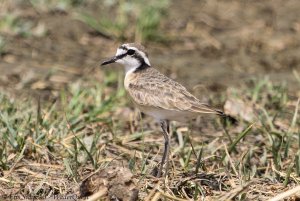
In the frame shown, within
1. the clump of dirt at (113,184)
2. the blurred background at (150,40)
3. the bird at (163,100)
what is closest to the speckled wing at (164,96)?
the bird at (163,100)

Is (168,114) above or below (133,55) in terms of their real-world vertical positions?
below

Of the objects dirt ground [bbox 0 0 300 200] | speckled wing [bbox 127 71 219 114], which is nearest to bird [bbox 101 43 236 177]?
speckled wing [bbox 127 71 219 114]

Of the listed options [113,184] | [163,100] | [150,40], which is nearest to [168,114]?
[163,100]

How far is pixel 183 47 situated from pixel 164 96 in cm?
480

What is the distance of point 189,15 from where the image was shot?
1214 cm

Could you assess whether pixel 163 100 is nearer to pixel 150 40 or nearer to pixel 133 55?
pixel 133 55

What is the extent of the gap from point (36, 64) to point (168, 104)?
3.77 meters

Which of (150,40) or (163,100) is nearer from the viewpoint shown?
(163,100)

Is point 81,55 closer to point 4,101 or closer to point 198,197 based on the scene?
point 4,101

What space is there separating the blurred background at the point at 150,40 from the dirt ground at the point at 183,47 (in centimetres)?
1

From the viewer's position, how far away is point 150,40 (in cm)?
1091

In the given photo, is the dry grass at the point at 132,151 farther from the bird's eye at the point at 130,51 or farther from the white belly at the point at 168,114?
the bird's eye at the point at 130,51

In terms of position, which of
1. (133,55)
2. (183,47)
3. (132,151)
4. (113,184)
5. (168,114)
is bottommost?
(113,184)

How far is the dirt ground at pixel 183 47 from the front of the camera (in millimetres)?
9391
